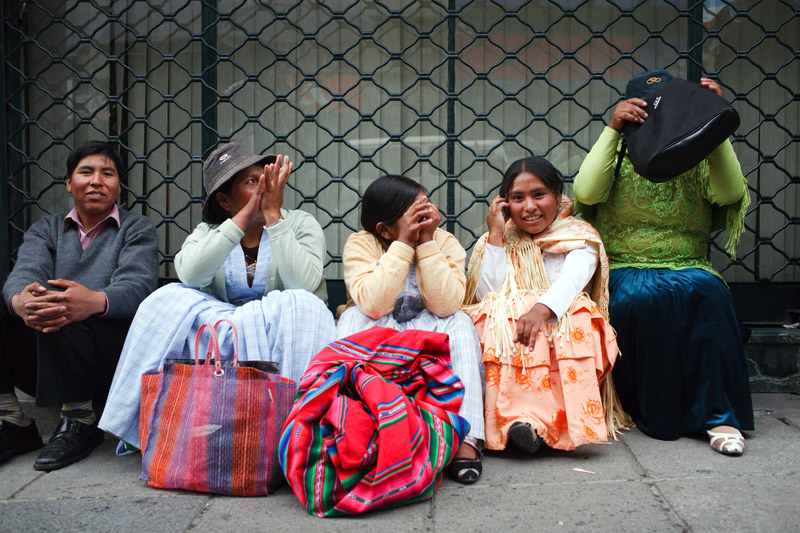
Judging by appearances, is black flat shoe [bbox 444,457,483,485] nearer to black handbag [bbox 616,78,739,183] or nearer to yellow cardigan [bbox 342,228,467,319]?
yellow cardigan [bbox 342,228,467,319]

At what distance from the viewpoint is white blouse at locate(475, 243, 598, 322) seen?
2577 mm

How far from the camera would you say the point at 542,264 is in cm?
283

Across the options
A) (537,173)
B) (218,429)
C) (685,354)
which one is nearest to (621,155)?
(537,173)

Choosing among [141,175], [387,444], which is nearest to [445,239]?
[387,444]

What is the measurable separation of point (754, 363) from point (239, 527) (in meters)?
2.78

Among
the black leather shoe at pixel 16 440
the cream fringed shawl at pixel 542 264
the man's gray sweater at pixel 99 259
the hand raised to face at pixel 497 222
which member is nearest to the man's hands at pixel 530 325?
the cream fringed shawl at pixel 542 264

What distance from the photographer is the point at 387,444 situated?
2020 millimetres

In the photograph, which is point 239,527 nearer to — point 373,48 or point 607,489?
point 607,489

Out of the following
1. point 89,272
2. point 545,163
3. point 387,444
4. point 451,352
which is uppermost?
point 545,163

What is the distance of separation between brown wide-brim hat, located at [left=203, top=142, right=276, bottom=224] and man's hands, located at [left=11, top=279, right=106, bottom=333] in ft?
1.98

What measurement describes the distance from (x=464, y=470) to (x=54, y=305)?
170cm

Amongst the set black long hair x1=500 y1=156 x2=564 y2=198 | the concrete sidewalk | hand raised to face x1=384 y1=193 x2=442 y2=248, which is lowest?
the concrete sidewalk

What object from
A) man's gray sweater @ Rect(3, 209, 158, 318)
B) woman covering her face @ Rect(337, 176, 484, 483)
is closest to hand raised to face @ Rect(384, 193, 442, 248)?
woman covering her face @ Rect(337, 176, 484, 483)

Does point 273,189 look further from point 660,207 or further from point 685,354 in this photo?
point 685,354
